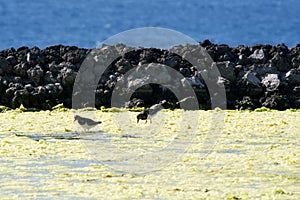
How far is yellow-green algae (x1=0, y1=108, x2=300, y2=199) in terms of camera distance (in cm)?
841

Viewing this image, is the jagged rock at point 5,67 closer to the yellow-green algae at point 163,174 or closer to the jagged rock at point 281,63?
the jagged rock at point 281,63

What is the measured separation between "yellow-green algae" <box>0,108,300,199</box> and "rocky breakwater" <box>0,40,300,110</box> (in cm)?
2079

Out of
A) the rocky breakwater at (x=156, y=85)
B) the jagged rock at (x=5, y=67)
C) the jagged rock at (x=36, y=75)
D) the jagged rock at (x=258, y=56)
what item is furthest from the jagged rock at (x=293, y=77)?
the jagged rock at (x=5, y=67)

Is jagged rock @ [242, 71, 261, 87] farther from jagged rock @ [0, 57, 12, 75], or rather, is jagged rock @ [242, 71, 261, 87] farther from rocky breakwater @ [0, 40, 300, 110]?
jagged rock @ [0, 57, 12, 75]

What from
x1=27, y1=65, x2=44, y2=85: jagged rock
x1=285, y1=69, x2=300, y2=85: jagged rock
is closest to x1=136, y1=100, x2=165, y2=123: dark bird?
x1=285, y1=69, x2=300, y2=85: jagged rock

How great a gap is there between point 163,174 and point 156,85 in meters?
27.8

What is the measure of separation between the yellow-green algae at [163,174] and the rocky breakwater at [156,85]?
20.8m

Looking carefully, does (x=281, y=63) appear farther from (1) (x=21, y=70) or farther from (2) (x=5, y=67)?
(2) (x=5, y=67)

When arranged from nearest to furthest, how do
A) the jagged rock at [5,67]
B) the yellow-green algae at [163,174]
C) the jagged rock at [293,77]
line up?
the yellow-green algae at [163,174] < the jagged rock at [293,77] < the jagged rock at [5,67]

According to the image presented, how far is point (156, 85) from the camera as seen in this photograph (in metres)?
37.8

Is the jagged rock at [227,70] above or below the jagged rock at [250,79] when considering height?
above

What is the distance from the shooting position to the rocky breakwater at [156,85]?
3672cm

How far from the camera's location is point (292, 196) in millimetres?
8172

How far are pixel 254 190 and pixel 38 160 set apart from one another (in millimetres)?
5068
